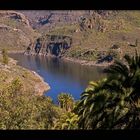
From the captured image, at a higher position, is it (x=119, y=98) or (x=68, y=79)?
(x=119, y=98)

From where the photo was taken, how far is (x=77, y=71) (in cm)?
17362

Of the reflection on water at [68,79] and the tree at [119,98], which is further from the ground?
the tree at [119,98]

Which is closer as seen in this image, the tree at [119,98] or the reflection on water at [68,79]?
the tree at [119,98]

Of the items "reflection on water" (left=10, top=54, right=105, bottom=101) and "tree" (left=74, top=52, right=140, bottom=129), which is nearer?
"tree" (left=74, top=52, right=140, bottom=129)

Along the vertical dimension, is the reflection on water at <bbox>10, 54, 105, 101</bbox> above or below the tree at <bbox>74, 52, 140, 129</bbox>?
below

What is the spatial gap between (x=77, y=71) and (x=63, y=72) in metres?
6.51

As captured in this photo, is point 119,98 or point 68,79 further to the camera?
point 68,79

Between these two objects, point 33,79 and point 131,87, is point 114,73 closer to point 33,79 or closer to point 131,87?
point 131,87
